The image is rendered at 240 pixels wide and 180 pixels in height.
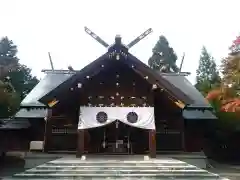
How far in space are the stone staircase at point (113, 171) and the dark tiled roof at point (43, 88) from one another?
289 inches

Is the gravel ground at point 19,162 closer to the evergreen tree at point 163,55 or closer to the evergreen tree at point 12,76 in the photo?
the evergreen tree at point 12,76

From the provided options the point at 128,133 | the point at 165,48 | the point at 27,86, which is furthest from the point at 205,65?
the point at 128,133

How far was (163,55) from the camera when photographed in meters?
41.4

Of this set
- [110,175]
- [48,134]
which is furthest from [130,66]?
[48,134]

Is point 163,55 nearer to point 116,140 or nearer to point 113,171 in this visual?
point 116,140

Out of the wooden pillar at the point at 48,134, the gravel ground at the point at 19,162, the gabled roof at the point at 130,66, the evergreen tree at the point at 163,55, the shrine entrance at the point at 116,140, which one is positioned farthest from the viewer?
the evergreen tree at the point at 163,55

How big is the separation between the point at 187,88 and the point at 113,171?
1097cm

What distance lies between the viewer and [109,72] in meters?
12.9

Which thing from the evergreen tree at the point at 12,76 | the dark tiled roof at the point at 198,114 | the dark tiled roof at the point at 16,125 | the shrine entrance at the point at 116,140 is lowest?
the shrine entrance at the point at 116,140

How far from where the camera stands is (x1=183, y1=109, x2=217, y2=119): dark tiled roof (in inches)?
625

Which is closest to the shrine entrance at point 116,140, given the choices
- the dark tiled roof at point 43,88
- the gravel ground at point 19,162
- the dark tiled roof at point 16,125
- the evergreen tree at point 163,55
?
the gravel ground at point 19,162

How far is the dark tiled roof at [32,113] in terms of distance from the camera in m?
16.0

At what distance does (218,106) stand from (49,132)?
40.4 ft

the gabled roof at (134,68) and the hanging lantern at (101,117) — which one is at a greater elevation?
the gabled roof at (134,68)
